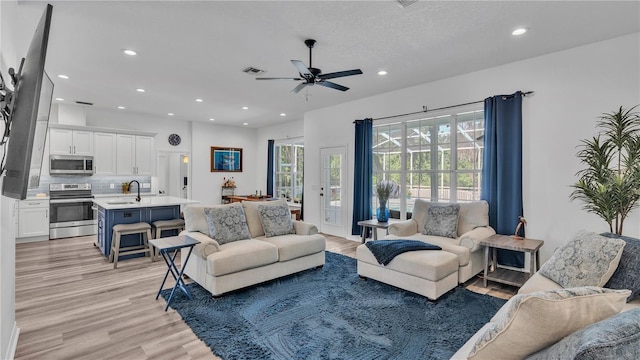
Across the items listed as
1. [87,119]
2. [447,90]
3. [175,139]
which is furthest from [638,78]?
[87,119]

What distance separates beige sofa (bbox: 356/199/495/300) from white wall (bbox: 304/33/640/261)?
1.88 ft

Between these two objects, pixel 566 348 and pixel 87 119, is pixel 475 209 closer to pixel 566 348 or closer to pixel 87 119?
pixel 566 348

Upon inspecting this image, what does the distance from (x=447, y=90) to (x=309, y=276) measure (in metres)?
3.50

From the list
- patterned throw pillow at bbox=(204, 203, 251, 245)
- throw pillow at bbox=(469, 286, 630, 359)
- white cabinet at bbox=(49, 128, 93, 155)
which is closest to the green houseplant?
throw pillow at bbox=(469, 286, 630, 359)

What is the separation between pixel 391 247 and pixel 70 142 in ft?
22.7

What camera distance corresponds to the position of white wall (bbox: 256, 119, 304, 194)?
8.43m

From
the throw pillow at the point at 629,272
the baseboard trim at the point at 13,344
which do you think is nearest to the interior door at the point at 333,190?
the throw pillow at the point at 629,272

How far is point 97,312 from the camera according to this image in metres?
2.96

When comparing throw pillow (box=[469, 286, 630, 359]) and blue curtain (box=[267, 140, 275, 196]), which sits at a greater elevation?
blue curtain (box=[267, 140, 275, 196])

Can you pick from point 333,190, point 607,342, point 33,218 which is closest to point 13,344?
point 607,342

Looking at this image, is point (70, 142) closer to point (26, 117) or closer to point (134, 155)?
point (134, 155)

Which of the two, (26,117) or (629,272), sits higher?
(26,117)

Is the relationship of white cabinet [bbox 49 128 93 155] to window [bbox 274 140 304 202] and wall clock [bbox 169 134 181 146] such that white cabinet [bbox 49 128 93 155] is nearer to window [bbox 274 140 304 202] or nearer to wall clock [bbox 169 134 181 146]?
wall clock [bbox 169 134 181 146]

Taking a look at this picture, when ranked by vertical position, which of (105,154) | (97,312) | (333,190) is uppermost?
(105,154)
